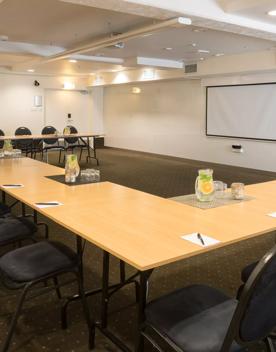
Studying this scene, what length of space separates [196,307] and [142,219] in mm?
566

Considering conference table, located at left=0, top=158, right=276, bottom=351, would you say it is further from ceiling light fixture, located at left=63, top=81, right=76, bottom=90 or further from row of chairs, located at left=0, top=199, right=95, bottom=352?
ceiling light fixture, located at left=63, top=81, right=76, bottom=90

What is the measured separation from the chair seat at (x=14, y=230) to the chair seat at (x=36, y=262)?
306mm

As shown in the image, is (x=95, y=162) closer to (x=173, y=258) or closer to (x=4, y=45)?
(x=4, y=45)

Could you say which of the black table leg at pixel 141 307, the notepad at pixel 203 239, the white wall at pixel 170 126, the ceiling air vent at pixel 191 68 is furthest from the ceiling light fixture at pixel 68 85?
the black table leg at pixel 141 307

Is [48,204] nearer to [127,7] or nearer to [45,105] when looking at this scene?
[127,7]

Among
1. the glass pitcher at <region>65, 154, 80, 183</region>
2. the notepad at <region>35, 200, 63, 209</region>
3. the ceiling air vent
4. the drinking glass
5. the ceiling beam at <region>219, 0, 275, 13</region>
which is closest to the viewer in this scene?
the notepad at <region>35, 200, 63, 209</region>

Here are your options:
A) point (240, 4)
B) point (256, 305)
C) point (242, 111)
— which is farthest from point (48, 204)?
point (242, 111)

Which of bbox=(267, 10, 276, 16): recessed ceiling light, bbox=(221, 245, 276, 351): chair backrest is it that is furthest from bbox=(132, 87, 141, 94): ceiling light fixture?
bbox=(221, 245, 276, 351): chair backrest

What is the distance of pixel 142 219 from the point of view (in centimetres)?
204

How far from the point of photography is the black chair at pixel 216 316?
4.04 feet

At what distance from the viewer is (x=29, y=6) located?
4.53 m

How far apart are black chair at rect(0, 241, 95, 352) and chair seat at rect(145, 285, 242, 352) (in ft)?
2.00

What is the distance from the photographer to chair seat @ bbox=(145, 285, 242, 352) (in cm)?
142

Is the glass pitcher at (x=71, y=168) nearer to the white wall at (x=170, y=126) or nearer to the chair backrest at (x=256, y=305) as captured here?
the chair backrest at (x=256, y=305)
